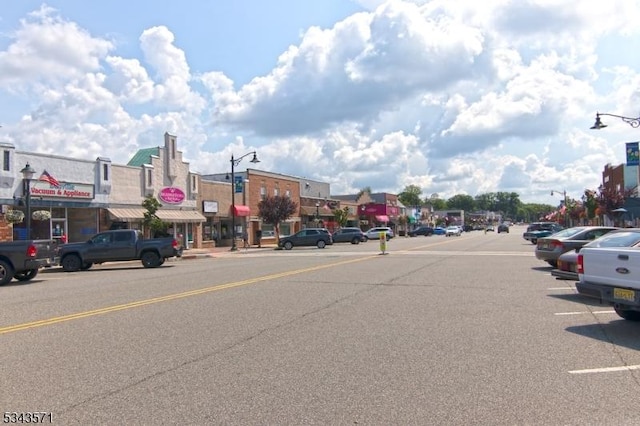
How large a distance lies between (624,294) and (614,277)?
38cm

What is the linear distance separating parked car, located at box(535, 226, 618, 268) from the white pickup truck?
821 centimetres

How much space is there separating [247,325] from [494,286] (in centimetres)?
773

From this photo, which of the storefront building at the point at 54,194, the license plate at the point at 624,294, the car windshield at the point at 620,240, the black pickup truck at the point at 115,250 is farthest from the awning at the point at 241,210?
the license plate at the point at 624,294

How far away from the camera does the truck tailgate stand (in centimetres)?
843

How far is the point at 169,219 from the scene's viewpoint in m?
37.9

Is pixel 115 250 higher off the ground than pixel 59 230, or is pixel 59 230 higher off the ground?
pixel 59 230

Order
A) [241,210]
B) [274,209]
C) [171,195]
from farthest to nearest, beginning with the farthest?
[274,209], [241,210], [171,195]

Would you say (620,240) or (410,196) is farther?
(410,196)

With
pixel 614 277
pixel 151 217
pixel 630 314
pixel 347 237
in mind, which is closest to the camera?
pixel 614 277

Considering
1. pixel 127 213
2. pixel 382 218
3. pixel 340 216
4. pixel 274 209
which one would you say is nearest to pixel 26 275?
pixel 127 213

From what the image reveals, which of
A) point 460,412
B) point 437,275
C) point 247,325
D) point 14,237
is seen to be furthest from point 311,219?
point 460,412

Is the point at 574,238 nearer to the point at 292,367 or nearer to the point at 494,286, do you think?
the point at 494,286

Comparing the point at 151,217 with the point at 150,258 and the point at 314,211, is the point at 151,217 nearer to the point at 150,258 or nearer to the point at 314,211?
the point at 150,258

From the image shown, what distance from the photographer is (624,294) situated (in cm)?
852
